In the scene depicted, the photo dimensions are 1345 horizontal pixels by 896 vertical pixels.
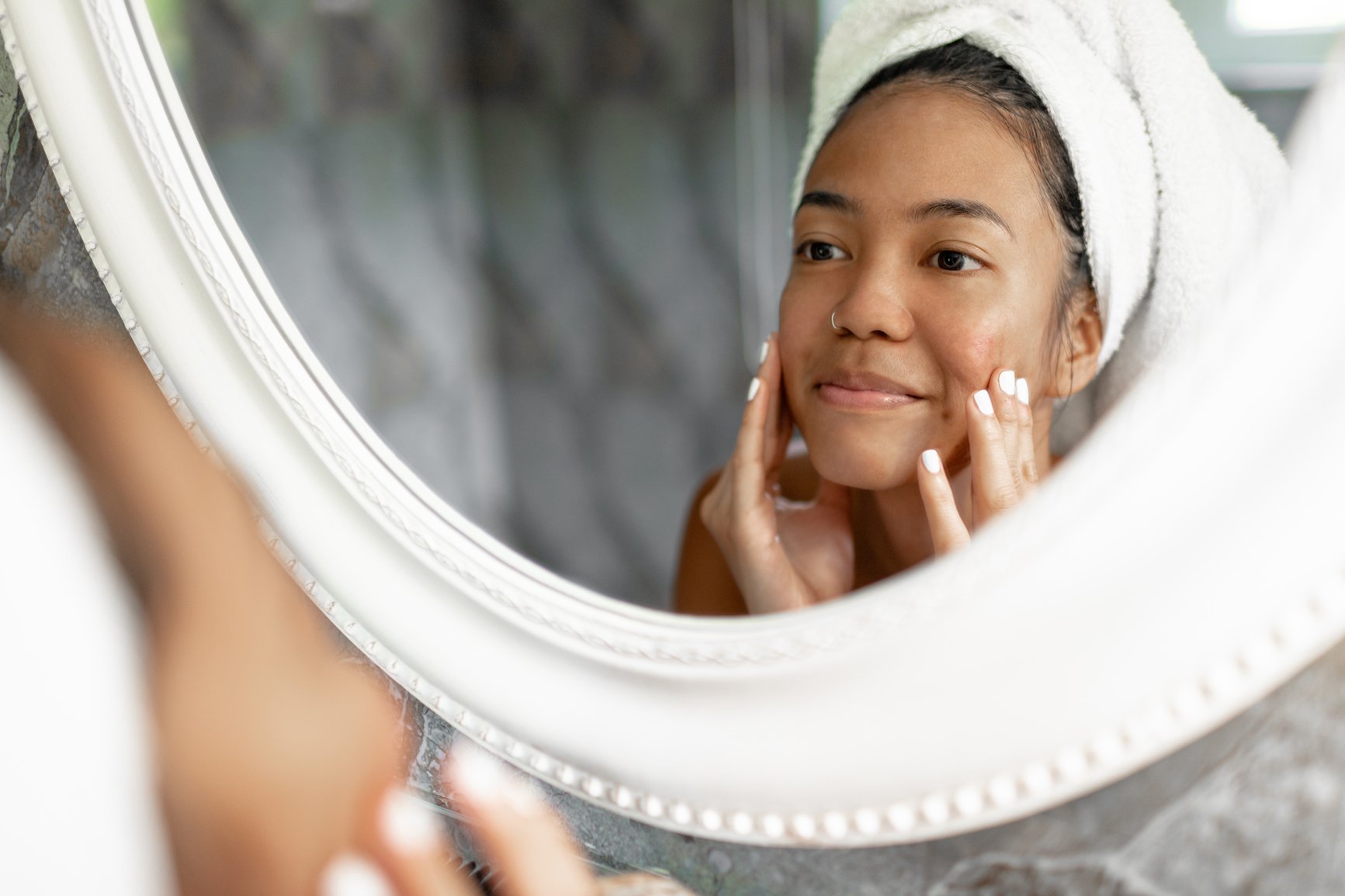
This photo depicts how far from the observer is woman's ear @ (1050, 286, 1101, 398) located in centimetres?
43

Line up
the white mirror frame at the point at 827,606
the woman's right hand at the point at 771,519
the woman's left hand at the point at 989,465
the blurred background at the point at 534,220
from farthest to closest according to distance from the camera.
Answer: the blurred background at the point at 534,220, the woman's right hand at the point at 771,519, the woman's left hand at the point at 989,465, the white mirror frame at the point at 827,606

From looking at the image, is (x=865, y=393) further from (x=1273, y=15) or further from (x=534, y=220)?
(x=534, y=220)

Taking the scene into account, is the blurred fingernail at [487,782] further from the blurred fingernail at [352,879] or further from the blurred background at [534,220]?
the blurred background at [534,220]

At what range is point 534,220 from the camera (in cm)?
130

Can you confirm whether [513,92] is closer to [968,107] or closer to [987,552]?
[968,107]

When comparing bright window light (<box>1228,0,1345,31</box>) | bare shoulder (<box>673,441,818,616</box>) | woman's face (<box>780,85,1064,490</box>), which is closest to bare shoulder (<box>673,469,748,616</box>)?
bare shoulder (<box>673,441,818,616</box>)

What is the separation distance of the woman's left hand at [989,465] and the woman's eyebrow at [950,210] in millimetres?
67

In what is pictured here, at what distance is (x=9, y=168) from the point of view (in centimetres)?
48

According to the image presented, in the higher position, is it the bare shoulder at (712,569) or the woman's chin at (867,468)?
the bare shoulder at (712,569)

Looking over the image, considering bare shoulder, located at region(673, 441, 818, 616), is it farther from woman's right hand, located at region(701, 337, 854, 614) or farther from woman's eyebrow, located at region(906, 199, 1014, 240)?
woman's eyebrow, located at region(906, 199, 1014, 240)

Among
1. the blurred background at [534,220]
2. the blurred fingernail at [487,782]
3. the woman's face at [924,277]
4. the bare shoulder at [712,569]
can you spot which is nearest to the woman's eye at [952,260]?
the woman's face at [924,277]

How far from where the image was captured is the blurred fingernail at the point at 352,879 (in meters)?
0.42

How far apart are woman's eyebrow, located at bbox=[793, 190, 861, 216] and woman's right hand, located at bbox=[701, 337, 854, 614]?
0.07 metres

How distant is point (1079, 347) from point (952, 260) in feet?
0.25
